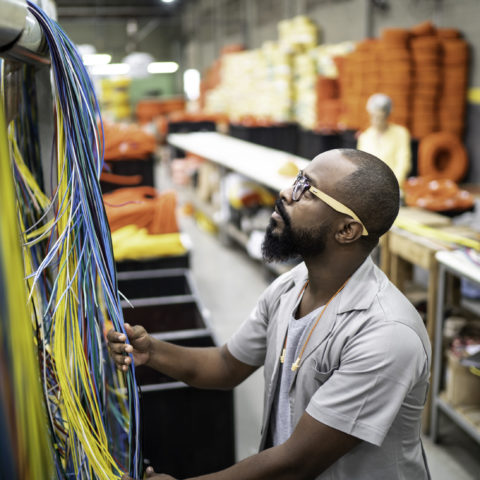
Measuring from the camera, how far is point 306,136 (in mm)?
6527

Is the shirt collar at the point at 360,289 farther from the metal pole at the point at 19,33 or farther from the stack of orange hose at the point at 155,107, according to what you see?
the stack of orange hose at the point at 155,107

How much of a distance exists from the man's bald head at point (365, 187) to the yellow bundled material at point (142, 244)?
8.32 ft

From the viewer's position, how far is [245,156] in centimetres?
654

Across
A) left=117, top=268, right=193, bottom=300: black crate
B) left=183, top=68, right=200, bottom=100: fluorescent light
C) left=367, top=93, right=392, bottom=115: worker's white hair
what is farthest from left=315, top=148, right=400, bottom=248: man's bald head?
left=183, top=68, right=200, bottom=100: fluorescent light

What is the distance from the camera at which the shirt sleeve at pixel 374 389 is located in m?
1.16

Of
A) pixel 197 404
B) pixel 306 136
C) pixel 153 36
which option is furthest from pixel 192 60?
pixel 197 404

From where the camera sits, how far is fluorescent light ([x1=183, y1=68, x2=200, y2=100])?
62.3ft

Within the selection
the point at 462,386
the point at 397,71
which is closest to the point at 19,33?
A: the point at 462,386

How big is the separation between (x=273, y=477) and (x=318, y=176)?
643 millimetres

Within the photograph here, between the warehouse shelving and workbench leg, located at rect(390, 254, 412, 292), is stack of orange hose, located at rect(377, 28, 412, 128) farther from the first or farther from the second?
the warehouse shelving

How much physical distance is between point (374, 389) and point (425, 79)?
490 cm

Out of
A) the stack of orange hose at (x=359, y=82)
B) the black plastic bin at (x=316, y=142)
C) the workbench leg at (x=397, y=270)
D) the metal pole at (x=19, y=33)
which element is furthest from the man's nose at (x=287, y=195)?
the stack of orange hose at (x=359, y=82)

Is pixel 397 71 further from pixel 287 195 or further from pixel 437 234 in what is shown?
pixel 287 195

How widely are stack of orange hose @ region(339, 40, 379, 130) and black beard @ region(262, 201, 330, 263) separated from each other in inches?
189
